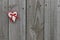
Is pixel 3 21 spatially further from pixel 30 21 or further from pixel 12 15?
pixel 30 21

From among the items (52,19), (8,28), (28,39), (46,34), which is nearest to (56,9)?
(52,19)

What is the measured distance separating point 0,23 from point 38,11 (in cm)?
41

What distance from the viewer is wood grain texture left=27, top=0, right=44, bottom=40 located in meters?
1.59

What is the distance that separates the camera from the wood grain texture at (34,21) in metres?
1.59

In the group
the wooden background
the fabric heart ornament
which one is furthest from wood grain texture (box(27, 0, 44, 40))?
the fabric heart ornament

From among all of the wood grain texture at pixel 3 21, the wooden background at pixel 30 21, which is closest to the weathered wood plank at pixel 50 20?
the wooden background at pixel 30 21

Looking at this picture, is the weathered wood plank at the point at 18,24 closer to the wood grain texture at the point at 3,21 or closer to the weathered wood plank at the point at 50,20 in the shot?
the wood grain texture at the point at 3,21

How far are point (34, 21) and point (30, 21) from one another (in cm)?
4

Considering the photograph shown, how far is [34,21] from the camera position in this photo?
1.60 meters

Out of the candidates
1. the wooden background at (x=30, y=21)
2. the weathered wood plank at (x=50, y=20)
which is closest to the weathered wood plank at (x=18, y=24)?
the wooden background at (x=30, y=21)

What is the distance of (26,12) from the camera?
160 cm

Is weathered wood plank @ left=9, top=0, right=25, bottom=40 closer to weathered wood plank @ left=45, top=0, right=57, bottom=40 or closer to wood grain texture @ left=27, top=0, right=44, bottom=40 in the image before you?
wood grain texture @ left=27, top=0, right=44, bottom=40

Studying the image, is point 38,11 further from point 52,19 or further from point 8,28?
point 8,28

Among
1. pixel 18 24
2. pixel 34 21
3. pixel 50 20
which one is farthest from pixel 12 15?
pixel 50 20
